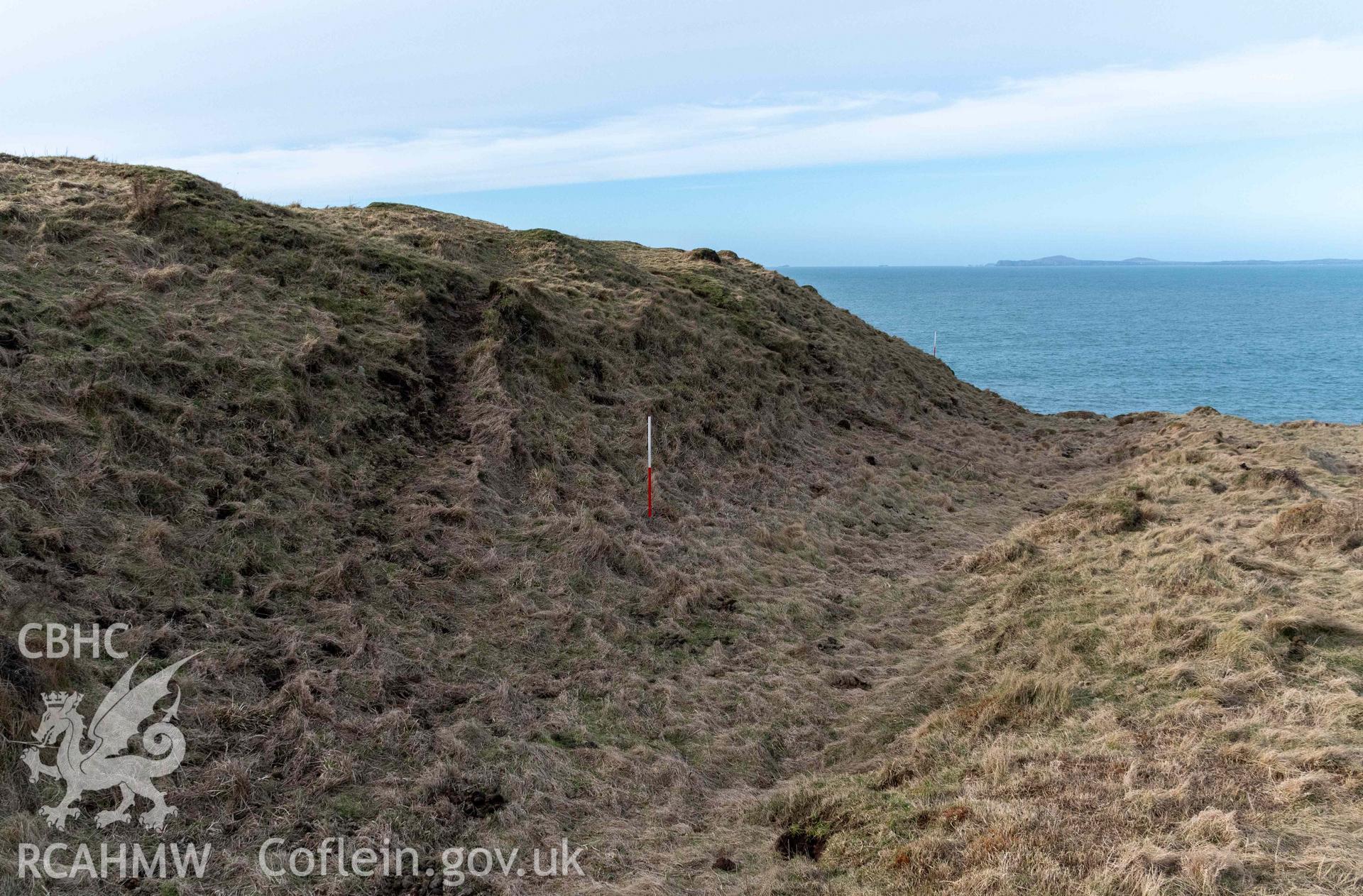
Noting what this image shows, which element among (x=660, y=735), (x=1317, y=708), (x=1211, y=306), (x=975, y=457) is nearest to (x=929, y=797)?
(x=660, y=735)

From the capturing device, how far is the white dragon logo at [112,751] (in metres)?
6.32

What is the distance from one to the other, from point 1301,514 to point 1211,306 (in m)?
183

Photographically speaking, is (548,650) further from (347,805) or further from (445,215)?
(445,215)

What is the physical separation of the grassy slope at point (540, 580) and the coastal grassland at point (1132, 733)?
6 cm

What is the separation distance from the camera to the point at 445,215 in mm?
28250

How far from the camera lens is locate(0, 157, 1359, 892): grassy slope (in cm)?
707

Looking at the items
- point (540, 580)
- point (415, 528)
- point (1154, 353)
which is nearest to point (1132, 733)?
point (540, 580)

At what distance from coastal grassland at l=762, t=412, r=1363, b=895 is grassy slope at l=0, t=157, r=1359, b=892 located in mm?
58

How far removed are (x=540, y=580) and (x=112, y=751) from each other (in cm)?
→ 622

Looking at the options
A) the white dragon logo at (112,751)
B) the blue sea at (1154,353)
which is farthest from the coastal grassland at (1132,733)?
the blue sea at (1154,353)

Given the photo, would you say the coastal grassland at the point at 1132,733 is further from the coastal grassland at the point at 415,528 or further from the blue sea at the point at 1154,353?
the blue sea at the point at 1154,353

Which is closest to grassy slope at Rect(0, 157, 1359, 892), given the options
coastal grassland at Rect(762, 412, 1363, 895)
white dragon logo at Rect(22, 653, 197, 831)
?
coastal grassland at Rect(762, 412, 1363, 895)

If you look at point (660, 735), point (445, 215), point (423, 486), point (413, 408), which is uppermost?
point (445, 215)

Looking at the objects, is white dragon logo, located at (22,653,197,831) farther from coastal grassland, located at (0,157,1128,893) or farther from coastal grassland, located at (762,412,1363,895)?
coastal grassland, located at (762,412,1363,895)
